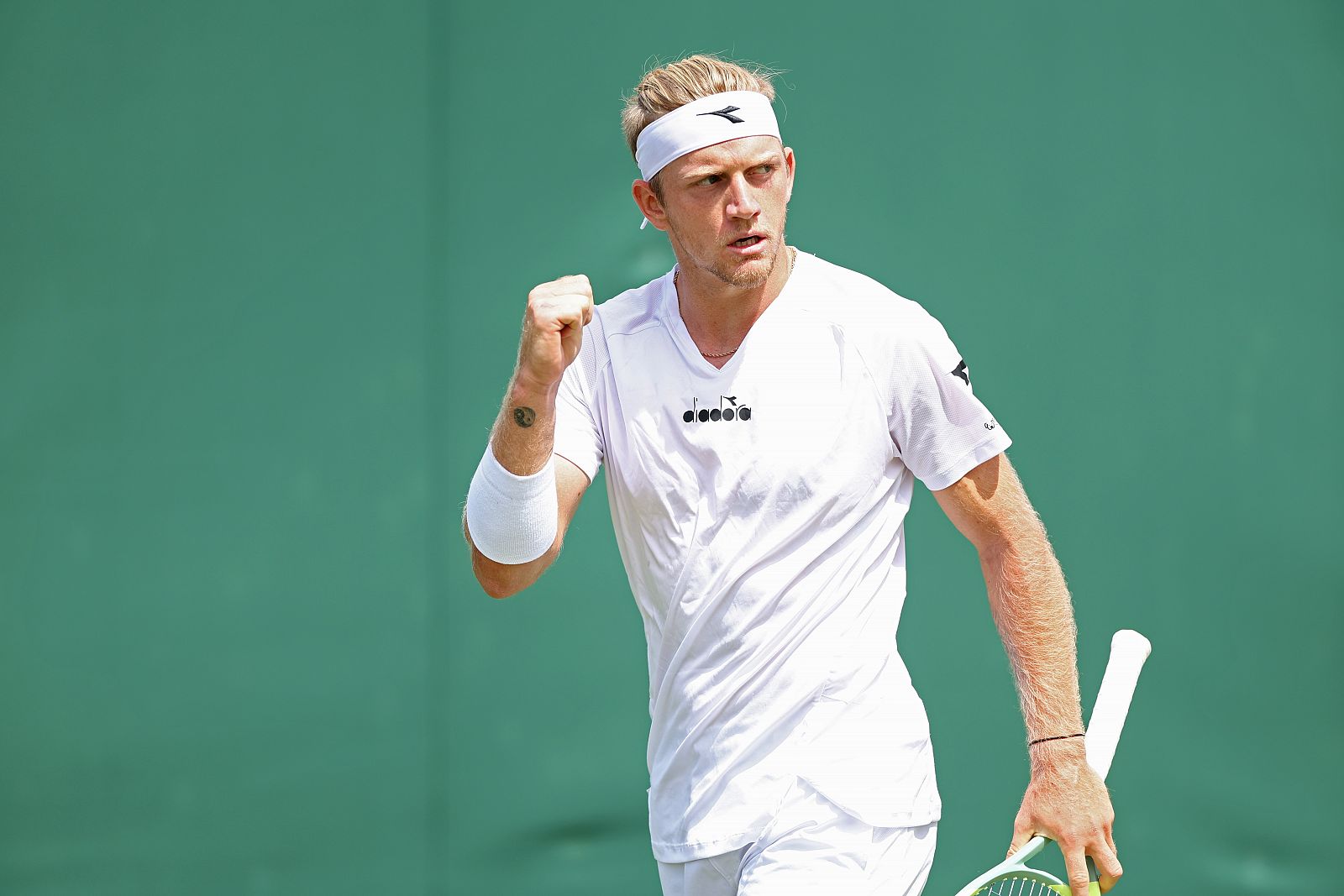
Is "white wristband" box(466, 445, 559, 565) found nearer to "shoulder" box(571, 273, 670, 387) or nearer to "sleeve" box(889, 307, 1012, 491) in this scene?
"shoulder" box(571, 273, 670, 387)

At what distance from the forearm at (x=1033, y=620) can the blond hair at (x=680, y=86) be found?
0.92 metres

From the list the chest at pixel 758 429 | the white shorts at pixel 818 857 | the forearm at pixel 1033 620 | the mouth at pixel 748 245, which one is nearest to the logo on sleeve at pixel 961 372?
the chest at pixel 758 429

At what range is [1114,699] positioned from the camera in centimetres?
286

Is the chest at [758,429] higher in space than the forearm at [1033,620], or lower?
higher

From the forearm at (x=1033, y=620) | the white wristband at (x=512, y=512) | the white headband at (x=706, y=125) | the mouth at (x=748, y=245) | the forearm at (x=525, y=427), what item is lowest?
the forearm at (x=1033, y=620)

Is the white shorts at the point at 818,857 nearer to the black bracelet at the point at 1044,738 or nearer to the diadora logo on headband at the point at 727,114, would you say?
the black bracelet at the point at 1044,738

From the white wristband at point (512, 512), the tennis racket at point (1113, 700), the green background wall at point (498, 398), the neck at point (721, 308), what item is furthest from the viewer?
the green background wall at point (498, 398)

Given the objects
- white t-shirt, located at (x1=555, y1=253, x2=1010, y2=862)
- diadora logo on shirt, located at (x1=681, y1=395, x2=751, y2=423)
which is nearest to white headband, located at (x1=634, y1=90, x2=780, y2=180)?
white t-shirt, located at (x1=555, y1=253, x2=1010, y2=862)

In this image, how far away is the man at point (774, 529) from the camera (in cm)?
279

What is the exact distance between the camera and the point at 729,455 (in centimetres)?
288

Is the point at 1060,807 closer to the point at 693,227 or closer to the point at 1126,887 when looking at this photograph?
the point at 693,227

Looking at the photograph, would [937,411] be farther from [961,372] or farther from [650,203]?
[650,203]

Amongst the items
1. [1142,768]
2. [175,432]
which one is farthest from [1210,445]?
[175,432]

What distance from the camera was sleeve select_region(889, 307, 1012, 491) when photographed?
2.88 metres
